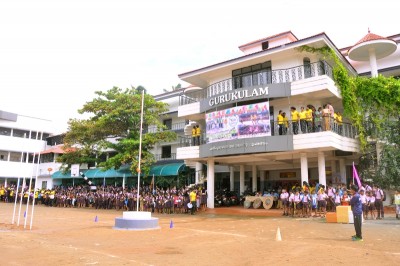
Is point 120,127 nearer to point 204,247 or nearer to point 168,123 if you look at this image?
point 168,123

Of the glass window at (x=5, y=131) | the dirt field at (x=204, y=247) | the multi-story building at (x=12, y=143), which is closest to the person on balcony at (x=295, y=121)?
the dirt field at (x=204, y=247)

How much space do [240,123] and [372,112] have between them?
817 cm

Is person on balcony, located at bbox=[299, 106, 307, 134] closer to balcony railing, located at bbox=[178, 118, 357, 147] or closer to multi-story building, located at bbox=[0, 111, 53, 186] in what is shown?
balcony railing, located at bbox=[178, 118, 357, 147]

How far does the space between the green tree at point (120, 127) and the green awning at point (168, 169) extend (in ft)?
5.26

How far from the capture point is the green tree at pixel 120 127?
28.6 metres

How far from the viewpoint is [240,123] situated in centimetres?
2145

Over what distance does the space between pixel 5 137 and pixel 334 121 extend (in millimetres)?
40098

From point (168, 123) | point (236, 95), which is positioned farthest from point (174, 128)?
point (236, 95)

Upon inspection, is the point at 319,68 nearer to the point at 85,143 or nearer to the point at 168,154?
the point at 168,154

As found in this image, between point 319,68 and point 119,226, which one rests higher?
point 319,68

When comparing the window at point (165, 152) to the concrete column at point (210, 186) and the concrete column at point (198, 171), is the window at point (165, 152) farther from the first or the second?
the concrete column at point (210, 186)

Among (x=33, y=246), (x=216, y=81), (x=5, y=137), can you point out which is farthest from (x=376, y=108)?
(x=5, y=137)

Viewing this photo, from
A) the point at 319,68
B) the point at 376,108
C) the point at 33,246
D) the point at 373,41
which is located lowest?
the point at 33,246

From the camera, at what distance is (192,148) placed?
24.2 meters
